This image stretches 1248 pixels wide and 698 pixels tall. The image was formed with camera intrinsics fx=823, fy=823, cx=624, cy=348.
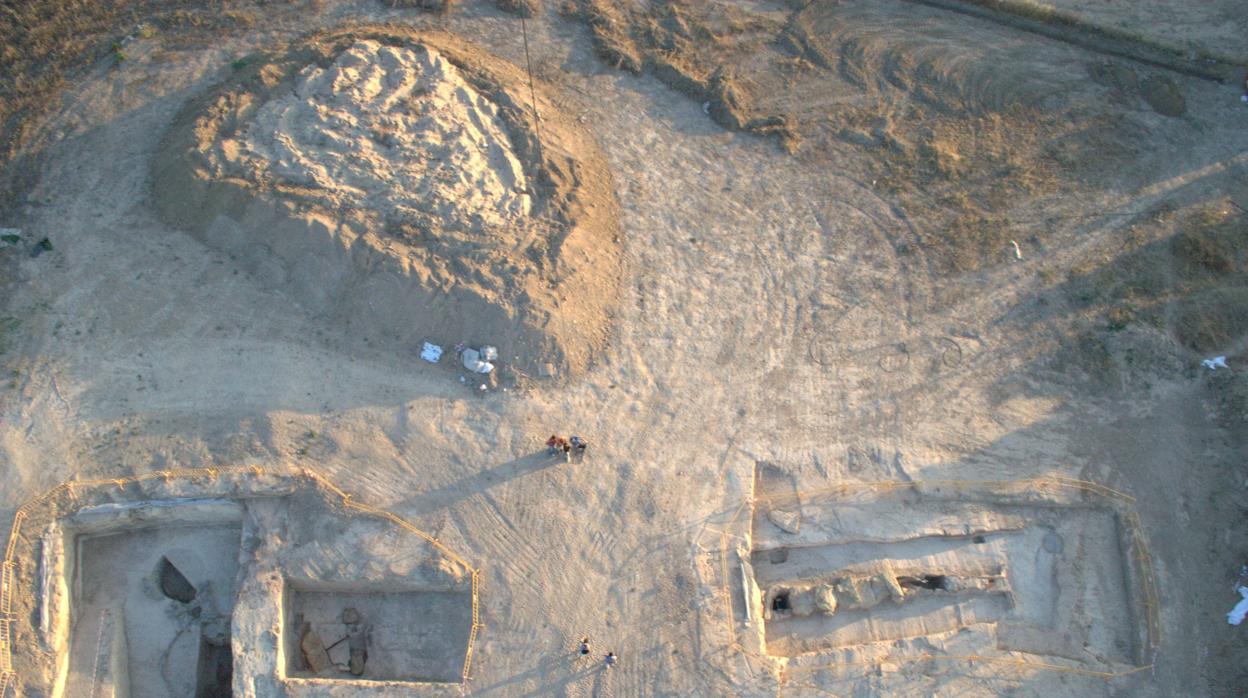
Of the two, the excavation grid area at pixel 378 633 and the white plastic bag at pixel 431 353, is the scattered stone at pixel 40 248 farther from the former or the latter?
the excavation grid area at pixel 378 633

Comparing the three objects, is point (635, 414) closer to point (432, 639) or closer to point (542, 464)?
point (542, 464)

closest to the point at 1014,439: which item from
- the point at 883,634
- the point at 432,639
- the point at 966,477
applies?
the point at 966,477

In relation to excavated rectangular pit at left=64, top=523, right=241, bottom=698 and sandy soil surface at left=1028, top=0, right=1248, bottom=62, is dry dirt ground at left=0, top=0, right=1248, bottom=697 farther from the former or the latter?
excavated rectangular pit at left=64, top=523, right=241, bottom=698

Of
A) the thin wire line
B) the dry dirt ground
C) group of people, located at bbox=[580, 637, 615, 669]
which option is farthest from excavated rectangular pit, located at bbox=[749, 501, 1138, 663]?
the thin wire line

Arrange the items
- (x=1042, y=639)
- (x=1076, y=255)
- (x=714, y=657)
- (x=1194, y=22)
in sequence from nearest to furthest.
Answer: (x=714, y=657) < (x=1042, y=639) < (x=1076, y=255) < (x=1194, y=22)

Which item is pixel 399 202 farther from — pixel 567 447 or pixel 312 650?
pixel 312 650

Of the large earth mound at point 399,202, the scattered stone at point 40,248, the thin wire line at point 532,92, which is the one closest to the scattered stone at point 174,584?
the large earth mound at point 399,202
